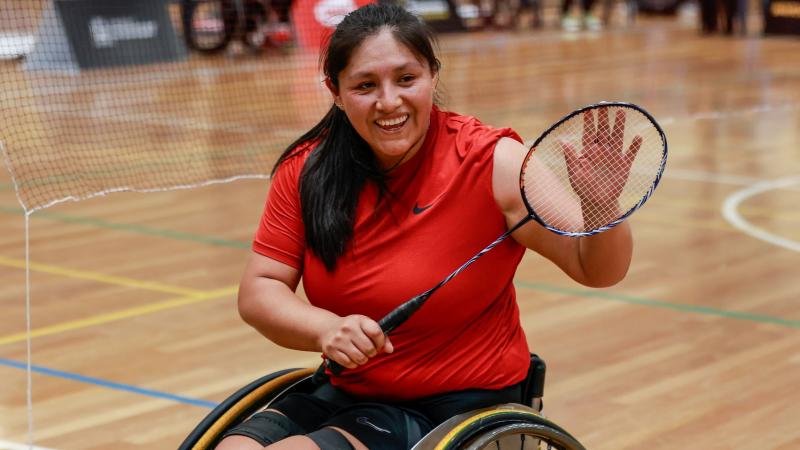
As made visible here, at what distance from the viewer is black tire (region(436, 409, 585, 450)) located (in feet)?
7.19

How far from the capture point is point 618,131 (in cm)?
223

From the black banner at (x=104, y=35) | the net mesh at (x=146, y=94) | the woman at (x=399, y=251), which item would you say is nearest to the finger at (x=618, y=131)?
the woman at (x=399, y=251)

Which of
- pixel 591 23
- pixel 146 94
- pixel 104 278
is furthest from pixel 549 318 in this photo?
pixel 591 23

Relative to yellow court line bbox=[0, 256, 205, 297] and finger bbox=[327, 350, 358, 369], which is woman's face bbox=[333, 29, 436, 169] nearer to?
finger bbox=[327, 350, 358, 369]

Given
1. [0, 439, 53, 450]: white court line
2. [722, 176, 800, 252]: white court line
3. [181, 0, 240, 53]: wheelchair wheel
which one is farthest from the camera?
[181, 0, 240, 53]: wheelchair wheel

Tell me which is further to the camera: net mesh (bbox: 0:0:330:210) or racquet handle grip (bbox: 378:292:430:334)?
net mesh (bbox: 0:0:330:210)

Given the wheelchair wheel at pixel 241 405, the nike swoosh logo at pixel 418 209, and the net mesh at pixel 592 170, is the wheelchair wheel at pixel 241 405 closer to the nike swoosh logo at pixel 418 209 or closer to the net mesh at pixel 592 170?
the nike swoosh logo at pixel 418 209

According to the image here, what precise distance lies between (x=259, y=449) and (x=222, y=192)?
17.8 feet

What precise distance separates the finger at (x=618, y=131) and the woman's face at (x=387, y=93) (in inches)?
14.3

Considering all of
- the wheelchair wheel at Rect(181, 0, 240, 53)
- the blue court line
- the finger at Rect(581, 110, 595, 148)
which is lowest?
the wheelchair wheel at Rect(181, 0, 240, 53)

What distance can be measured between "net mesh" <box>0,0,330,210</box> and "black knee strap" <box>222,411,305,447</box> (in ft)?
13.7

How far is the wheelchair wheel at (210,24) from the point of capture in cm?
1495

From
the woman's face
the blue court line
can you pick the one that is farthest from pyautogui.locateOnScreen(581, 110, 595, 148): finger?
the blue court line

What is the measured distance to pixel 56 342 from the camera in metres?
4.75
